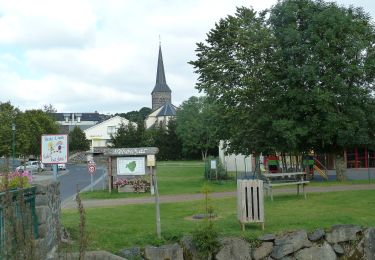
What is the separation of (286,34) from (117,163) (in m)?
11.2

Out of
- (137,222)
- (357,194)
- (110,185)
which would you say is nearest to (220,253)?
(137,222)

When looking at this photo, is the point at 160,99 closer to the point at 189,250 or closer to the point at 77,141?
the point at 77,141

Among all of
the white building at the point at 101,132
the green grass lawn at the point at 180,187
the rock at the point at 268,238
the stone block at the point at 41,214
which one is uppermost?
the white building at the point at 101,132

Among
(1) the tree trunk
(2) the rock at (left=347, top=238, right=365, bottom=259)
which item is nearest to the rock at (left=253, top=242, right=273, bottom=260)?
(2) the rock at (left=347, top=238, right=365, bottom=259)

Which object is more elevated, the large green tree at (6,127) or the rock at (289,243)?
the large green tree at (6,127)

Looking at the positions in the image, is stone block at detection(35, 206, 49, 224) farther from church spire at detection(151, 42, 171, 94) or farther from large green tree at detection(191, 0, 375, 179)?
church spire at detection(151, 42, 171, 94)

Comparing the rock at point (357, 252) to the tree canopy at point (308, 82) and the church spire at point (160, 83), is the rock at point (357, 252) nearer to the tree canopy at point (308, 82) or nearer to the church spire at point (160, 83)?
the tree canopy at point (308, 82)

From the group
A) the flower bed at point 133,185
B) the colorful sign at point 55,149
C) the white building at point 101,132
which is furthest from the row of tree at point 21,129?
the white building at point 101,132

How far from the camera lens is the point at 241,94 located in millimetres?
29703

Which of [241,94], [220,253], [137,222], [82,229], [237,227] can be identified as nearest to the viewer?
[82,229]

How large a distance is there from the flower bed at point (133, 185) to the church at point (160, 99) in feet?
371

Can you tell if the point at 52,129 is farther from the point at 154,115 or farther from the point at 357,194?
the point at 154,115

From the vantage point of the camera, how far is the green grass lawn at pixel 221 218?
10.0 metres

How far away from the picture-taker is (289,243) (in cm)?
997
